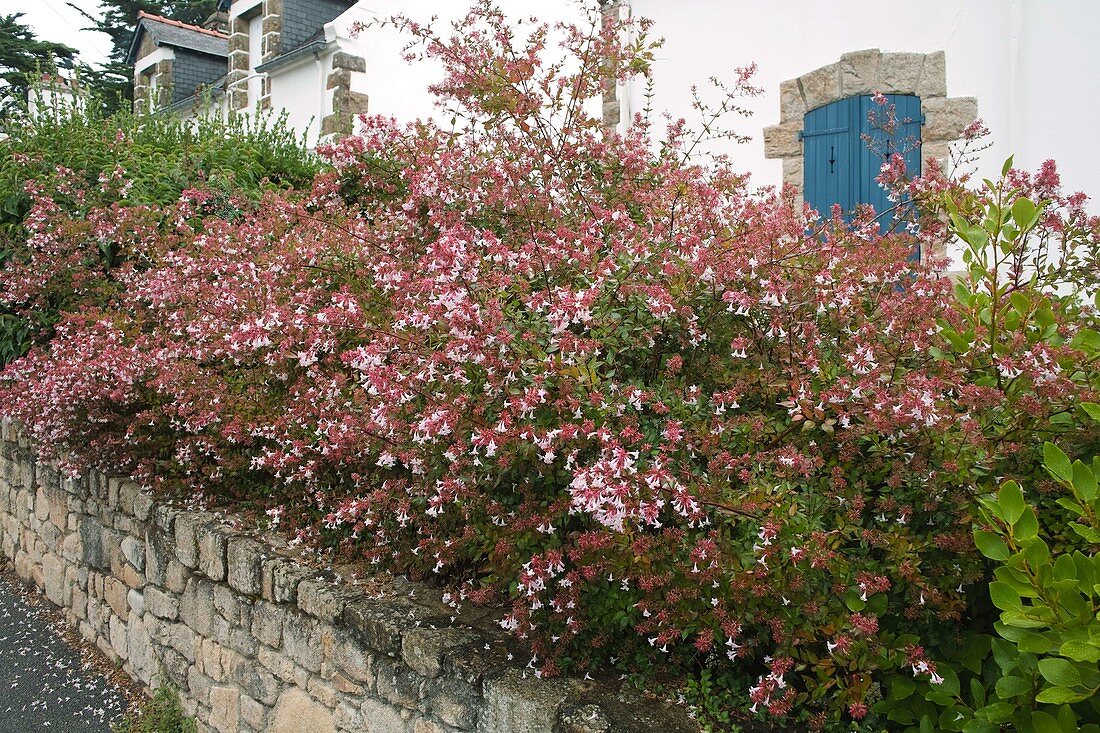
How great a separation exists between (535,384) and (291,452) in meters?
1.70

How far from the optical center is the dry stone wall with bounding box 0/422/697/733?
2309 millimetres

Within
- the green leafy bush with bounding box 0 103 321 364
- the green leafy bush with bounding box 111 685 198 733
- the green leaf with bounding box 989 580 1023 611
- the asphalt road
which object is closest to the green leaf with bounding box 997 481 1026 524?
the green leaf with bounding box 989 580 1023 611

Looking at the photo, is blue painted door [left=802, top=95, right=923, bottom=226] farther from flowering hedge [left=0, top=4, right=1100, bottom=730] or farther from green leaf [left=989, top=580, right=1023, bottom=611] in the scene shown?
green leaf [left=989, top=580, right=1023, bottom=611]

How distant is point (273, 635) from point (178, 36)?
1548cm

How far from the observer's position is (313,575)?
10.4ft

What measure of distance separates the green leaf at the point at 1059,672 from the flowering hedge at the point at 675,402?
34cm

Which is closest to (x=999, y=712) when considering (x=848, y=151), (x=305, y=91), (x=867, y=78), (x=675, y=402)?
(x=675, y=402)

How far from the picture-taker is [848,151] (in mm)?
6195

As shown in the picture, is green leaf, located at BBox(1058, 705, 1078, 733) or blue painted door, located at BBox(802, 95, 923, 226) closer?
green leaf, located at BBox(1058, 705, 1078, 733)

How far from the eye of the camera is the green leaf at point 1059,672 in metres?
1.50

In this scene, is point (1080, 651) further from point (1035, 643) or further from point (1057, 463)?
point (1057, 463)

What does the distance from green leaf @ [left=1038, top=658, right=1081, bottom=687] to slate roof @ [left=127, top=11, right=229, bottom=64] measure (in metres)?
16.6

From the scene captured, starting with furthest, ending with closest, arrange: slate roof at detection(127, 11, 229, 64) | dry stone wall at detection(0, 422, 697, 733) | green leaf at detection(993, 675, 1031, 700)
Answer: slate roof at detection(127, 11, 229, 64) < dry stone wall at detection(0, 422, 697, 733) < green leaf at detection(993, 675, 1031, 700)

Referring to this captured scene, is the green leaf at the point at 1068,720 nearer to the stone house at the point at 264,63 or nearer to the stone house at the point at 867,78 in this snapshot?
the stone house at the point at 867,78
